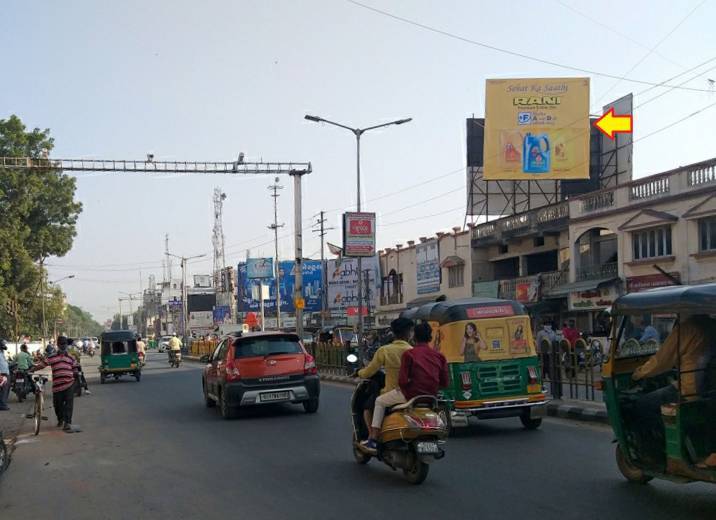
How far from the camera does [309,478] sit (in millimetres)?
9359

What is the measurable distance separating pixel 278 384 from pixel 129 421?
346 cm

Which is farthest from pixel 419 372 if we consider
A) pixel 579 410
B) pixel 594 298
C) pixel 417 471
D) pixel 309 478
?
pixel 594 298

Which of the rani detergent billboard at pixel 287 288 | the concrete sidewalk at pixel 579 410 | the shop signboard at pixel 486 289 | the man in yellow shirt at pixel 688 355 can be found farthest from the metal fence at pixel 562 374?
the rani detergent billboard at pixel 287 288

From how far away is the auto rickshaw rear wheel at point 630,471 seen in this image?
826 centimetres

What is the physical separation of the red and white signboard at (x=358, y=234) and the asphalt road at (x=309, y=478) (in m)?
14.7

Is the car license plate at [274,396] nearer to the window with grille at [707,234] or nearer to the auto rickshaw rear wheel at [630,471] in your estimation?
the auto rickshaw rear wheel at [630,471]

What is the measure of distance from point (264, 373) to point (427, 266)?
3511 cm

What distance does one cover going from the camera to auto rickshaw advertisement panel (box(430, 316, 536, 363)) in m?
12.8

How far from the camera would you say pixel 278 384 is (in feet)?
53.0

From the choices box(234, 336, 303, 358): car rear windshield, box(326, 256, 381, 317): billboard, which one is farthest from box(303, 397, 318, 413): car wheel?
box(326, 256, 381, 317): billboard

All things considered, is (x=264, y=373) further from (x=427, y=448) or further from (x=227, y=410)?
(x=427, y=448)

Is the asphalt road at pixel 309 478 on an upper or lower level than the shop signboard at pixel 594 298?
lower

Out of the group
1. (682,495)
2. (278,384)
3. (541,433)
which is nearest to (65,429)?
(278,384)

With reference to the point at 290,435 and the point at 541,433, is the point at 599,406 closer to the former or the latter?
the point at 541,433
